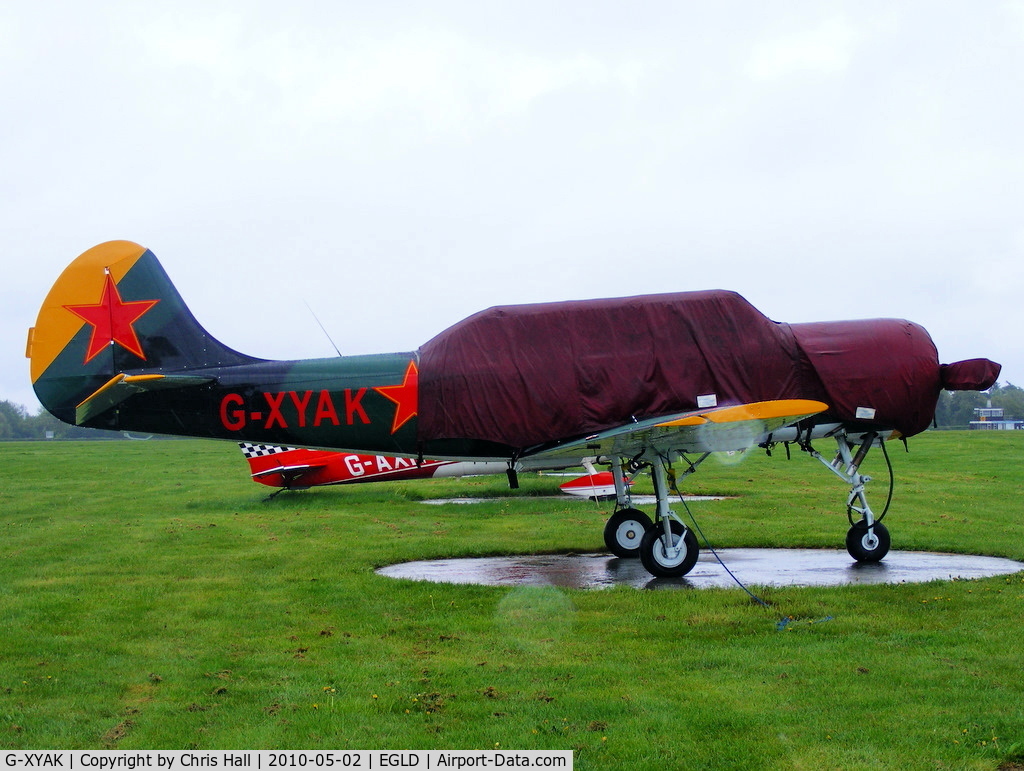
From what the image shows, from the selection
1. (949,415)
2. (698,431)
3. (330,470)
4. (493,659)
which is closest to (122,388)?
(493,659)

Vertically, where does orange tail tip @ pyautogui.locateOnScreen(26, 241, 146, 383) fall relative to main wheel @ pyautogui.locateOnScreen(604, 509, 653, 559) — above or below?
above

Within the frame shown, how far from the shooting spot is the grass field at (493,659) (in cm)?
593

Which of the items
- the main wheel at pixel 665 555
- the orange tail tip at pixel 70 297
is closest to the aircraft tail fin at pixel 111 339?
the orange tail tip at pixel 70 297

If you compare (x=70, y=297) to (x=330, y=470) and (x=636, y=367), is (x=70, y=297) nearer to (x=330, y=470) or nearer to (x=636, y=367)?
(x=636, y=367)

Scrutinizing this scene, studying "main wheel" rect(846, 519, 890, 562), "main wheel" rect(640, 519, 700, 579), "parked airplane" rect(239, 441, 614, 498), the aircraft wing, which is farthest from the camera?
"parked airplane" rect(239, 441, 614, 498)

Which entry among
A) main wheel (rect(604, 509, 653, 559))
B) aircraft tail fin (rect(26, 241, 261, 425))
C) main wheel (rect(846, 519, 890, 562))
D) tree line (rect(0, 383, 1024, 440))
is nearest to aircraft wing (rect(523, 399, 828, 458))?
main wheel (rect(604, 509, 653, 559))

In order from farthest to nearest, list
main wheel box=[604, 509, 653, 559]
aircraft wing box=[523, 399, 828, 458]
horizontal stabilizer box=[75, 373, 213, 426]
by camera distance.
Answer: main wheel box=[604, 509, 653, 559]
horizontal stabilizer box=[75, 373, 213, 426]
aircraft wing box=[523, 399, 828, 458]

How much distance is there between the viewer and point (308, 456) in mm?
24797

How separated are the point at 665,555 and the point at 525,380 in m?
2.84

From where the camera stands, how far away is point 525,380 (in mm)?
11977

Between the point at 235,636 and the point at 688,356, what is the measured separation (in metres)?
6.47

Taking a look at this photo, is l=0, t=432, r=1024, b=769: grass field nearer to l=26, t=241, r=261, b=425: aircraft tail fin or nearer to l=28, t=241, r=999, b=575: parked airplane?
l=28, t=241, r=999, b=575: parked airplane

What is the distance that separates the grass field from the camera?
5.93 m

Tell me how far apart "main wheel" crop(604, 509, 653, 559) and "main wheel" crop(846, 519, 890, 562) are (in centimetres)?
292
